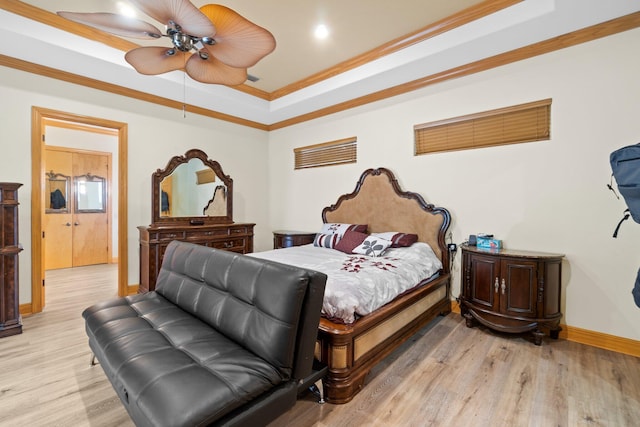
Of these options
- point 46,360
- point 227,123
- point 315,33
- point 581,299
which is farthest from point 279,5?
point 581,299

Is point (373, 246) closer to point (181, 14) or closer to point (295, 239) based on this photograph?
point (295, 239)

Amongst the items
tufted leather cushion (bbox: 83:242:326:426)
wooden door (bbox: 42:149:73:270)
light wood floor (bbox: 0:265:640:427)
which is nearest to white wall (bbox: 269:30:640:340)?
light wood floor (bbox: 0:265:640:427)

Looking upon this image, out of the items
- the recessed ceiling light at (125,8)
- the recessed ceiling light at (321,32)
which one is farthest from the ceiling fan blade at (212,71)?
the recessed ceiling light at (321,32)

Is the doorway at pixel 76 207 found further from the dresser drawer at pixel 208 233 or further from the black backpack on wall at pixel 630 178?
the black backpack on wall at pixel 630 178

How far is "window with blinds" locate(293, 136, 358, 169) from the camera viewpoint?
442 centimetres

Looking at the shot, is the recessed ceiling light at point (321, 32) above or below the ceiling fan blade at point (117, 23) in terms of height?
above

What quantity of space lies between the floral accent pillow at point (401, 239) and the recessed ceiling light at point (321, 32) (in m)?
2.36

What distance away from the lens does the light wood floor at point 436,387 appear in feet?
5.59

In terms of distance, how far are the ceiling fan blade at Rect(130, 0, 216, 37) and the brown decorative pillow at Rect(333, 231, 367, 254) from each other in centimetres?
251

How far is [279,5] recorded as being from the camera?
269 cm

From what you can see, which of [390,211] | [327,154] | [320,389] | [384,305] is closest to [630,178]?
[384,305]

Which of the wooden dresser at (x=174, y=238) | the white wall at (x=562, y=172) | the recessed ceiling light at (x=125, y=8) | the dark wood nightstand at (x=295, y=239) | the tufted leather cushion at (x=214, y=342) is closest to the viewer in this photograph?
the tufted leather cushion at (x=214, y=342)

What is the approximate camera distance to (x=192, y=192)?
444cm

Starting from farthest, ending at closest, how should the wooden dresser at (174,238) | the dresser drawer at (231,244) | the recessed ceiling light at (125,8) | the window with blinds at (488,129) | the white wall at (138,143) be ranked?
the dresser drawer at (231,244) < the wooden dresser at (174,238) < the white wall at (138,143) < the window with blinds at (488,129) < the recessed ceiling light at (125,8)
